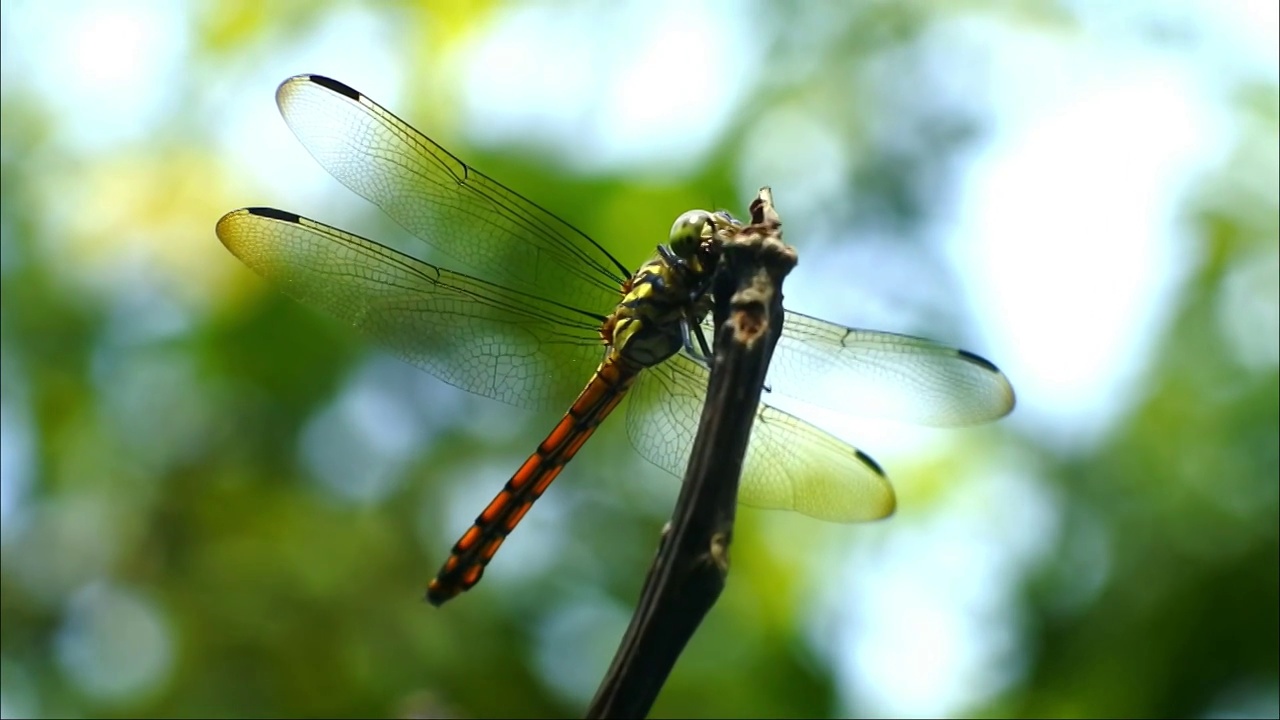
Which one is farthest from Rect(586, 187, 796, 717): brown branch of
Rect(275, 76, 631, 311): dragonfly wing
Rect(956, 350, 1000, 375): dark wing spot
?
Rect(956, 350, 1000, 375): dark wing spot

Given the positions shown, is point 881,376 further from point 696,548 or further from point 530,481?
point 696,548

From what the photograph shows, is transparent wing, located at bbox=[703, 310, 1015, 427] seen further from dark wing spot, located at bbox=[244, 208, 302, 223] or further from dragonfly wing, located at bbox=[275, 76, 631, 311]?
dark wing spot, located at bbox=[244, 208, 302, 223]

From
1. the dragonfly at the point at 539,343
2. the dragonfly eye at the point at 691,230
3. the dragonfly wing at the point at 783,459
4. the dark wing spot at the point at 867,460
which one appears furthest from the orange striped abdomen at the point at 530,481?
the dark wing spot at the point at 867,460

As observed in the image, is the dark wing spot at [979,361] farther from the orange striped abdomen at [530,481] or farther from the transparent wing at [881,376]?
the orange striped abdomen at [530,481]

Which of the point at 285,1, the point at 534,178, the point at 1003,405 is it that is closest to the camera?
the point at 1003,405

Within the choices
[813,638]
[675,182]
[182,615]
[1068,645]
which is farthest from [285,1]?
[1068,645]

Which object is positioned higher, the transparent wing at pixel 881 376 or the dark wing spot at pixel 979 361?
the dark wing spot at pixel 979 361

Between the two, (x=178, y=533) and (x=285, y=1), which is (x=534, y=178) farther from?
(x=178, y=533)

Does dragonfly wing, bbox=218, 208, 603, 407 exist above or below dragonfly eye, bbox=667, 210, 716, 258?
below
